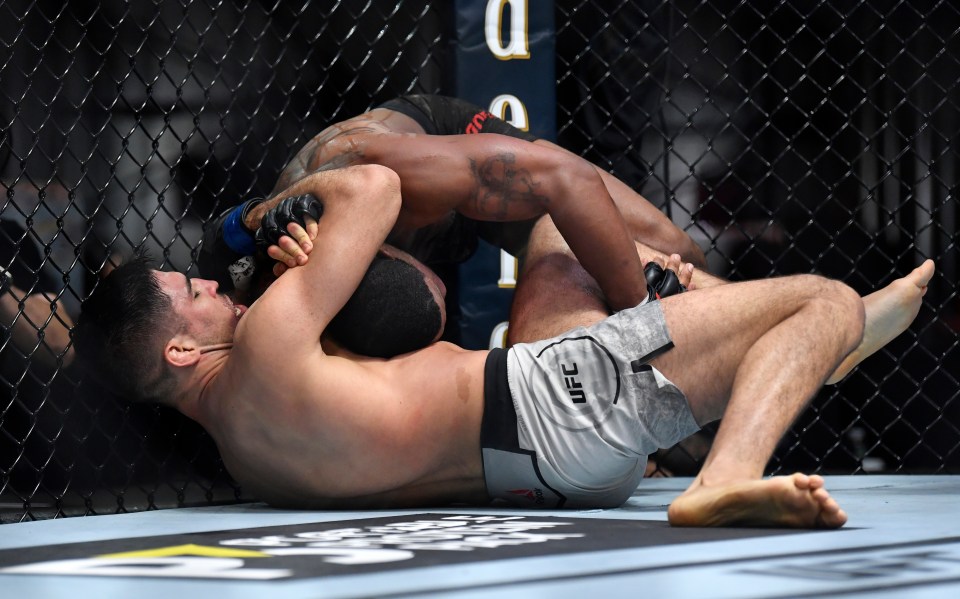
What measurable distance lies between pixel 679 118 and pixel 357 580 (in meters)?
2.33

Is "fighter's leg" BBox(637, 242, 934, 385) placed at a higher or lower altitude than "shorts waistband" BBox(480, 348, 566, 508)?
higher

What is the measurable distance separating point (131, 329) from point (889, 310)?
1498mm

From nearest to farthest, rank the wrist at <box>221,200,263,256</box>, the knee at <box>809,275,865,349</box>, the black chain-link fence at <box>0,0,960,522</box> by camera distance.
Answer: the knee at <box>809,275,865,349</box> < the wrist at <box>221,200,263,256</box> < the black chain-link fence at <box>0,0,960,522</box>

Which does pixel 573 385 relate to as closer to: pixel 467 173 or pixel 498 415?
pixel 498 415

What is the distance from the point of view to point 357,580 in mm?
1085

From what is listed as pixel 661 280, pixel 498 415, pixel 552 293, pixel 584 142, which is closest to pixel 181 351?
pixel 498 415

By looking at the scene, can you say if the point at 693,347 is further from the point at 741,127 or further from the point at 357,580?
the point at 741,127

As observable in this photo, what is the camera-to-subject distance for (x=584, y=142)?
291 centimetres

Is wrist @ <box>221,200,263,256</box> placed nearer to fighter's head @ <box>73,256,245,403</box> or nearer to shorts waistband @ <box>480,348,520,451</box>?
fighter's head @ <box>73,256,245,403</box>

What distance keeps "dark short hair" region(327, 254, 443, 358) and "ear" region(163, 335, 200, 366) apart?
0.83ft

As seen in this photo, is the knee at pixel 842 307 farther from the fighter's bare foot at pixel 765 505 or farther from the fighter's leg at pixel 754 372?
the fighter's bare foot at pixel 765 505

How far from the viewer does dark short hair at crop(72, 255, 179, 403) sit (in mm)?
1884

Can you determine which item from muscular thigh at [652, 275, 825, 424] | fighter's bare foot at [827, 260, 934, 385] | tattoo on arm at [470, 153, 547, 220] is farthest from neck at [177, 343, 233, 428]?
fighter's bare foot at [827, 260, 934, 385]

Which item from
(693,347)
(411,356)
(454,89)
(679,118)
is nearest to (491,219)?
(411,356)
